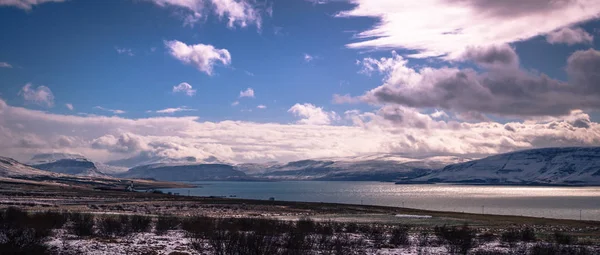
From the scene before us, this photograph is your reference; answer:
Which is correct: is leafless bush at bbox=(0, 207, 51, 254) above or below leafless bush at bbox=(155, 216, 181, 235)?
above

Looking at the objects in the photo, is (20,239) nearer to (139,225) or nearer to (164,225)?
(139,225)

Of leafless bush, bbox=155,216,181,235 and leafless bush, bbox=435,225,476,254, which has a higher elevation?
leafless bush, bbox=435,225,476,254

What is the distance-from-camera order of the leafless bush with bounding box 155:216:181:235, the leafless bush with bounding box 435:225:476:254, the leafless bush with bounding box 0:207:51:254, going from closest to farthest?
the leafless bush with bounding box 0:207:51:254 < the leafless bush with bounding box 435:225:476:254 < the leafless bush with bounding box 155:216:181:235

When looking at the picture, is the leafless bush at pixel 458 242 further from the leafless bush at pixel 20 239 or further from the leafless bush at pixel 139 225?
the leafless bush at pixel 20 239

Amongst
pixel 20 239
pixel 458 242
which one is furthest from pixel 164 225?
pixel 458 242

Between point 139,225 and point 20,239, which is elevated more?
point 20,239

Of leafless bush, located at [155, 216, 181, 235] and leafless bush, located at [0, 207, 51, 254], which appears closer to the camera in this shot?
leafless bush, located at [0, 207, 51, 254]

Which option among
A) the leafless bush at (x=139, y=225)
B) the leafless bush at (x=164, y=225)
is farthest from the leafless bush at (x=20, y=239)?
the leafless bush at (x=164, y=225)

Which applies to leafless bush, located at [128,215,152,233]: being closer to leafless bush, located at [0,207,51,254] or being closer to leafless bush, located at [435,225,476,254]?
leafless bush, located at [0,207,51,254]

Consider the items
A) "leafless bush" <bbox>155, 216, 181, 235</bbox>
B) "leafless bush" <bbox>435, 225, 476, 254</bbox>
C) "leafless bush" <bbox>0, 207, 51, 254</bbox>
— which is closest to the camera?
"leafless bush" <bbox>0, 207, 51, 254</bbox>

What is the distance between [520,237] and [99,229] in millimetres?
33710

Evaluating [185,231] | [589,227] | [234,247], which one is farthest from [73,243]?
[589,227]

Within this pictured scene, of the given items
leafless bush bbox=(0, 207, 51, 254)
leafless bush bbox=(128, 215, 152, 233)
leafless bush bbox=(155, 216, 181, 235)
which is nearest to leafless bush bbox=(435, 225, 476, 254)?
leafless bush bbox=(155, 216, 181, 235)

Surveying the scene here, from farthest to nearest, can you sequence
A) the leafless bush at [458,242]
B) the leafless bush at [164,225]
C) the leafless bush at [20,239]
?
the leafless bush at [164,225]
the leafless bush at [458,242]
the leafless bush at [20,239]
